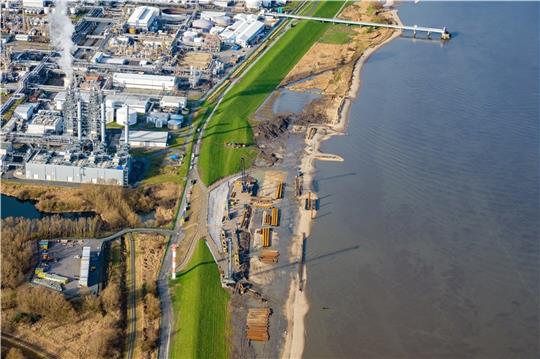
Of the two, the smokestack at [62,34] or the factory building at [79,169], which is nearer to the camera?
the factory building at [79,169]

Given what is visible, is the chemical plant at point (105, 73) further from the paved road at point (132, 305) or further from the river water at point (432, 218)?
the river water at point (432, 218)

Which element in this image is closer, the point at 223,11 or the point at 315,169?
the point at 315,169

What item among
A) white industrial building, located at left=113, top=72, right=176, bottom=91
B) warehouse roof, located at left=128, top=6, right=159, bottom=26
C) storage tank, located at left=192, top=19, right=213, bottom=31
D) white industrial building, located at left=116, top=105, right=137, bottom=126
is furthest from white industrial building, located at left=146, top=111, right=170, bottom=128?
storage tank, located at left=192, top=19, right=213, bottom=31

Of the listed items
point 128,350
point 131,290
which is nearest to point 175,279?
point 131,290

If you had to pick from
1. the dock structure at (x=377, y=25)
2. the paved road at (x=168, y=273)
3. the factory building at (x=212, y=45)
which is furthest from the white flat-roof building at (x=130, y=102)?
the dock structure at (x=377, y=25)

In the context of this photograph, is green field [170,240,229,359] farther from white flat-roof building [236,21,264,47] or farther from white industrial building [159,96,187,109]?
white flat-roof building [236,21,264,47]

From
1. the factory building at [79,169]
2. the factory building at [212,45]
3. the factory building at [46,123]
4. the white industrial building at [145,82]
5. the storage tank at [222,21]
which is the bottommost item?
the factory building at [79,169]

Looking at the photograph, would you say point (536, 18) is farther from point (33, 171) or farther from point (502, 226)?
point (33, 171)
